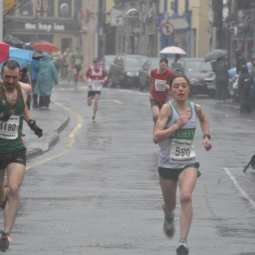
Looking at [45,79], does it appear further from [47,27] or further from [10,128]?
[47,27]

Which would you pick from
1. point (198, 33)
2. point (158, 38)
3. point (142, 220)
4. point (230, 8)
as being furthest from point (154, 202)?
point (158, 38)

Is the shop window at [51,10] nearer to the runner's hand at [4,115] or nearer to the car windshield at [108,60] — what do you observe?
the car windshield at [108,60]

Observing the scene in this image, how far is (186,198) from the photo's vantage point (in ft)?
28.3

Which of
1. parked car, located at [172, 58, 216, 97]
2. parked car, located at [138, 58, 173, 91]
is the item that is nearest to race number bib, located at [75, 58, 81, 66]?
parked car, located at [138, 58, 173, 91]

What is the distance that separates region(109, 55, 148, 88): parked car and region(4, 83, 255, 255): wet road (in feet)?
88.8

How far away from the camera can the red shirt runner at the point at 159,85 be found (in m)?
19.9

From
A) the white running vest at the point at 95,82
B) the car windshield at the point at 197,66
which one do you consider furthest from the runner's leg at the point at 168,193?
the car windshield at the point at 197,66

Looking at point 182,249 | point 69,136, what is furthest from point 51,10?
point 182,249

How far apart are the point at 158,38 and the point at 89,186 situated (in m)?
53.4

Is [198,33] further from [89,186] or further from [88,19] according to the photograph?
[89,186]

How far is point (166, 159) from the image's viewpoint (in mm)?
9039

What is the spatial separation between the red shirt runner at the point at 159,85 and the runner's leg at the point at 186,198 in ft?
36.3

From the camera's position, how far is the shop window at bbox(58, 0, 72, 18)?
9025cm

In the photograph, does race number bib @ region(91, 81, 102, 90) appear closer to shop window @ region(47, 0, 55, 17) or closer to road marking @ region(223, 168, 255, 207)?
road marking @ region(223, 168, 255, 207)
